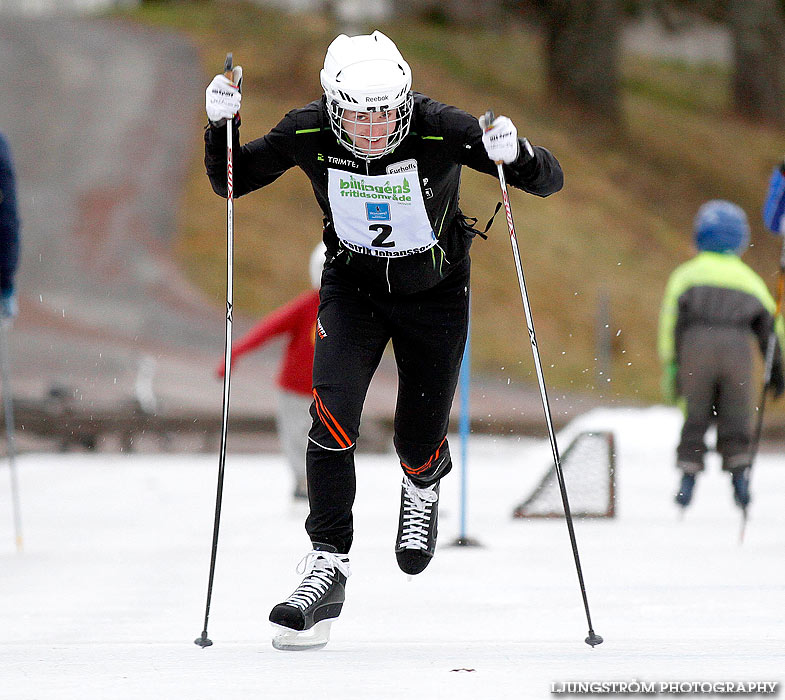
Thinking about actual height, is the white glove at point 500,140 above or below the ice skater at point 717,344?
above

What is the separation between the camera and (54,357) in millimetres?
16406

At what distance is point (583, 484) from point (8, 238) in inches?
128

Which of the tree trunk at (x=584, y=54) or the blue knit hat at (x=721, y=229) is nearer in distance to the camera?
the blue knit hat at (x=721, y=229)

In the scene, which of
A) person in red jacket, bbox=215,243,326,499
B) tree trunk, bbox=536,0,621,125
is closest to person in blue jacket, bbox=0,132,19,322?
person in red jacket, bbox=215,243,326,499

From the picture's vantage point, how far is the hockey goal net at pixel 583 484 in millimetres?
6699

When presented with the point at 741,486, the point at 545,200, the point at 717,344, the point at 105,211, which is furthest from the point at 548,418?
the point at 545,200

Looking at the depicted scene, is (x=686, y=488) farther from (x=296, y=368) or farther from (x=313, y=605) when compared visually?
(x=313, y=605)

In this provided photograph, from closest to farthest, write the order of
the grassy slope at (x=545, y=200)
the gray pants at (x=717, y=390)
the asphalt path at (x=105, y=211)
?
the gray pants at (x=717, y=390) → the asphalt path at (x=105, y=211) → the grassy slope at (x=545, y=200)

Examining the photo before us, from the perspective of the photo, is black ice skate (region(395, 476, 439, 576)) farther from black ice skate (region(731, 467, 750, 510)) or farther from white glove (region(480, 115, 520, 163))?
black ice skate (region(731, 467, 750, 510))

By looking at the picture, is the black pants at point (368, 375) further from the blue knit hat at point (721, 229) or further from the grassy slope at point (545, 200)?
the grassy slope at point (545, 200)

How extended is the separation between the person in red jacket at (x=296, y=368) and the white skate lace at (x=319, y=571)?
3.42 m

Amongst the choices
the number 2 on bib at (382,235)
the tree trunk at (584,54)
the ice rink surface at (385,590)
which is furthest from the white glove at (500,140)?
the tree trunk at (584,54)

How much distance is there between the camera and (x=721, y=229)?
22.6 feet

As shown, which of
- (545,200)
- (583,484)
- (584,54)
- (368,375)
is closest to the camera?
(368,375)
